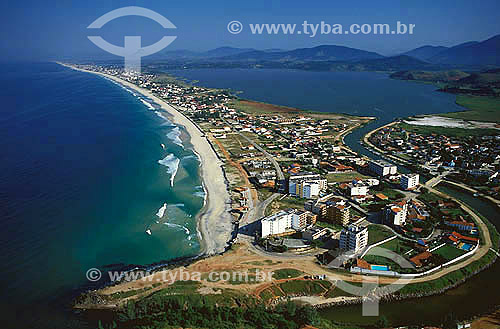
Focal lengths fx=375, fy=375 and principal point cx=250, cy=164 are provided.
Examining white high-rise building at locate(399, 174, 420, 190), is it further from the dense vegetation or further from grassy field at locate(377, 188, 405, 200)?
the dense vegetation

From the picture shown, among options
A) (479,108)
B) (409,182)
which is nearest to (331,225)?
(409,182)

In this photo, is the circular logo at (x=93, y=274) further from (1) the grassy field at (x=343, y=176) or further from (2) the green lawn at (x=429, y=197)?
(2) the green lawn at (x=429, y=197)

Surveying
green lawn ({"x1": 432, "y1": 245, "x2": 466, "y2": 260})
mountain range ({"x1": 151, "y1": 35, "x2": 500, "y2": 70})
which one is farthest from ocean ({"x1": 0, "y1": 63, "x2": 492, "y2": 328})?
mountain range ({"x1": 151, "y1": 35, "x2": 500, "y2": 70})

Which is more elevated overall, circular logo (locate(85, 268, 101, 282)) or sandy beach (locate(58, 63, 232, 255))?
sandy beach (locate(58, 63, 232, 255))

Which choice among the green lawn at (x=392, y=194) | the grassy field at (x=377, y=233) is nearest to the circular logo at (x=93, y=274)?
the grassy field at (x=377, y=233)

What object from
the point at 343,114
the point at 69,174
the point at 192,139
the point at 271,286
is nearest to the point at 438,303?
the point at 271,286

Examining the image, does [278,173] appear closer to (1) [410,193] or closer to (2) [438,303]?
(1) [410,193]
